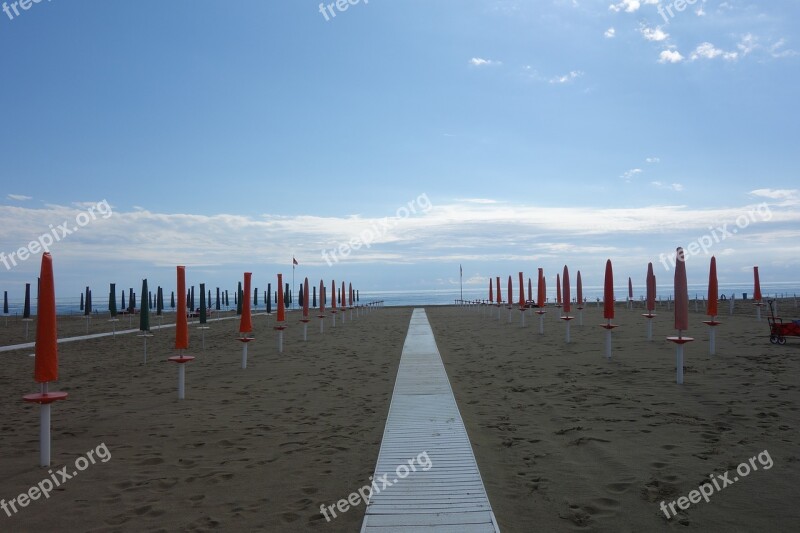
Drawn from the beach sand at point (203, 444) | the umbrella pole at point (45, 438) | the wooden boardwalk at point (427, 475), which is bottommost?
the beach sand at point (203, 444)

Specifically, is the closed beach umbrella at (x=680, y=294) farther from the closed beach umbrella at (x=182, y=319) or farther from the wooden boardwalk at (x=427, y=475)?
the closed beach umbrella at (x=182, y=319)

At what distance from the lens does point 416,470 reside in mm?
4898

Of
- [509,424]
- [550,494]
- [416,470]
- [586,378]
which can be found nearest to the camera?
[550,494]

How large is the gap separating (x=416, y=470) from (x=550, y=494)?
45.8 inches

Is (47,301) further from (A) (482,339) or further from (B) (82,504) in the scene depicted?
(A) (482,339)

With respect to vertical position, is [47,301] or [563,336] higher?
[47,301]

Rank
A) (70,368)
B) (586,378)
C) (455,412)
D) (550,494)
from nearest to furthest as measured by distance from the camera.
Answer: (550,494)
(455,412)
(586,378)
(70,368)

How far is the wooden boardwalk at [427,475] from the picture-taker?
3836 millimetres

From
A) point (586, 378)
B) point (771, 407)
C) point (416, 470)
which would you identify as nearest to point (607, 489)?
point (416, 470)

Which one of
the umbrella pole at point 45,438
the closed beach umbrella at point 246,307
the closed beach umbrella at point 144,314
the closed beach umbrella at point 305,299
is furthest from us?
the closed beach umbrella at point 305,299
